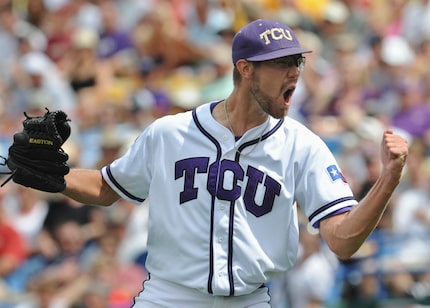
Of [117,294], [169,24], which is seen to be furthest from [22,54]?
[117,294]

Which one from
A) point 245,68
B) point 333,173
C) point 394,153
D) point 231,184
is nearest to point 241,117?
point 245,68

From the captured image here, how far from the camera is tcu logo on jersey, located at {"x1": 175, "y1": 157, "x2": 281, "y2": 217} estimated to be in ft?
17.3

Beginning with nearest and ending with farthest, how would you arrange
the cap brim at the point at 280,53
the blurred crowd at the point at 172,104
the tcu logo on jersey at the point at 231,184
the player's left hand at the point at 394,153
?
the player's left hand at the point at 394,153 < the cap brim at the point at 280,53 < the tcu logo on jersey at the point at 231,184 < the blurred crowd at the point at 172,104

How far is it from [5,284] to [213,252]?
5123 mm

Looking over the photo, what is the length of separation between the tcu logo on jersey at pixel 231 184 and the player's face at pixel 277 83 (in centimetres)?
32

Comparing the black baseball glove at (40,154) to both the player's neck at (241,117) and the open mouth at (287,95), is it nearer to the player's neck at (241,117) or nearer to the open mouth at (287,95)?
the player's neck at (241,117)

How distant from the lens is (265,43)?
17.2 ft

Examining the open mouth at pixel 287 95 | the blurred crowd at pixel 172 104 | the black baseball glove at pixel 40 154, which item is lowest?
the blurred crowd at pixel 172 104

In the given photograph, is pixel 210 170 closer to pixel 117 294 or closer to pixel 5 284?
pixel 117 294

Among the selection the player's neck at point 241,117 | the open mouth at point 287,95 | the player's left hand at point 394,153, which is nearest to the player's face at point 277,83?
the open mouth at point 287,95

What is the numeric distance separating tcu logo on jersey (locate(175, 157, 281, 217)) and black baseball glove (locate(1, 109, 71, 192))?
2.03 ft

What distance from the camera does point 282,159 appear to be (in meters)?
5.30

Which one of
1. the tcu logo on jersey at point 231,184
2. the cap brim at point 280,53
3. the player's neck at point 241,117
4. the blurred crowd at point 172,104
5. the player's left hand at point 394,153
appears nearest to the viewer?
the player's left hand at point 394,153

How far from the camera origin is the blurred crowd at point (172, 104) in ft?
31.7
